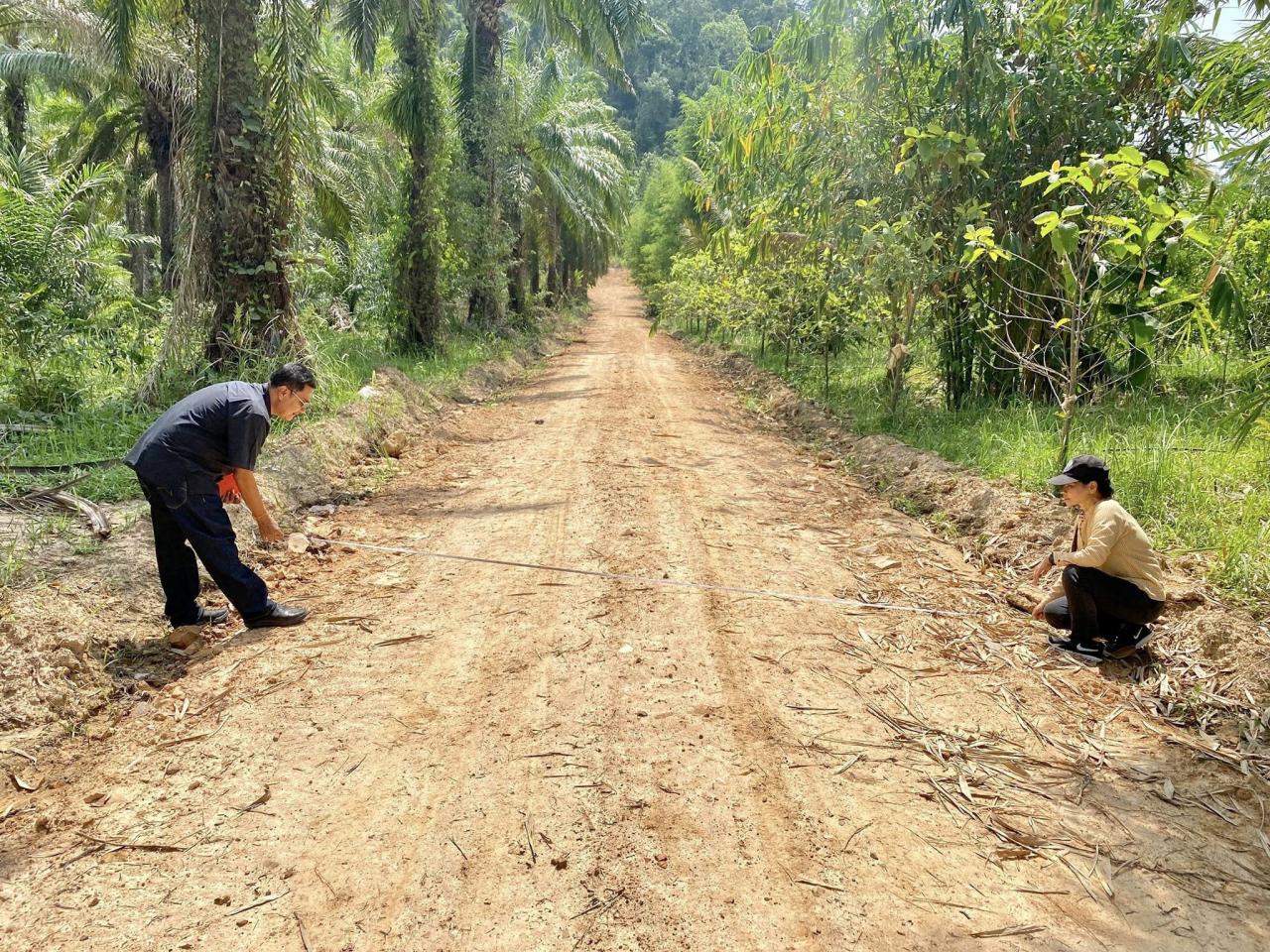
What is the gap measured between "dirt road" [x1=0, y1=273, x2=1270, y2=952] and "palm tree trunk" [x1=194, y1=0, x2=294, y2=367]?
13.7 feet

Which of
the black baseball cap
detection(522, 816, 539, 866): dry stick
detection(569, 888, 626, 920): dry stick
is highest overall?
the black baseball cap

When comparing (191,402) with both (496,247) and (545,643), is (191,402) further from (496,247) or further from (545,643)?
(496,247)

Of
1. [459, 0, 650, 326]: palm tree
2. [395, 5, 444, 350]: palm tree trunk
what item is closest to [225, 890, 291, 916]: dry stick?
[395, 5, 444, 350]: palm tree trunk

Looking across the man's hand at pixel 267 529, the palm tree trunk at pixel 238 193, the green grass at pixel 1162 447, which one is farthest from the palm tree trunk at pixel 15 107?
the green grass at pixel 1162 447

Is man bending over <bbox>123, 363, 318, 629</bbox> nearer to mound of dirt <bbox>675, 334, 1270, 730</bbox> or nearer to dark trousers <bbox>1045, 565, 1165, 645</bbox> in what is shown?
dark trousers <bbox>1045, 565, 1165, 645</bbox>

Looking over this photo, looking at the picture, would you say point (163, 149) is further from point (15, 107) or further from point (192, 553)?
point (192, 553)

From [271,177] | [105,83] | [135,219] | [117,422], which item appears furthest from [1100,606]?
[135,219]

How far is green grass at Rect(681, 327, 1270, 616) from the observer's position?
16.4 feet

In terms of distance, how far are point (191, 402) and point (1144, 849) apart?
504cm

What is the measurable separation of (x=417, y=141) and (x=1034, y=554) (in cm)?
1229

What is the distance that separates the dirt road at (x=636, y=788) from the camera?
260 cm

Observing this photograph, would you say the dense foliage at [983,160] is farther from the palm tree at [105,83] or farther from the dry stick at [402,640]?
the palm tree at [105,83]

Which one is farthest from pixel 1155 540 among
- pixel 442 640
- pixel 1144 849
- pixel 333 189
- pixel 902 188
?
pixel 333 189

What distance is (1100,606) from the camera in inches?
176
